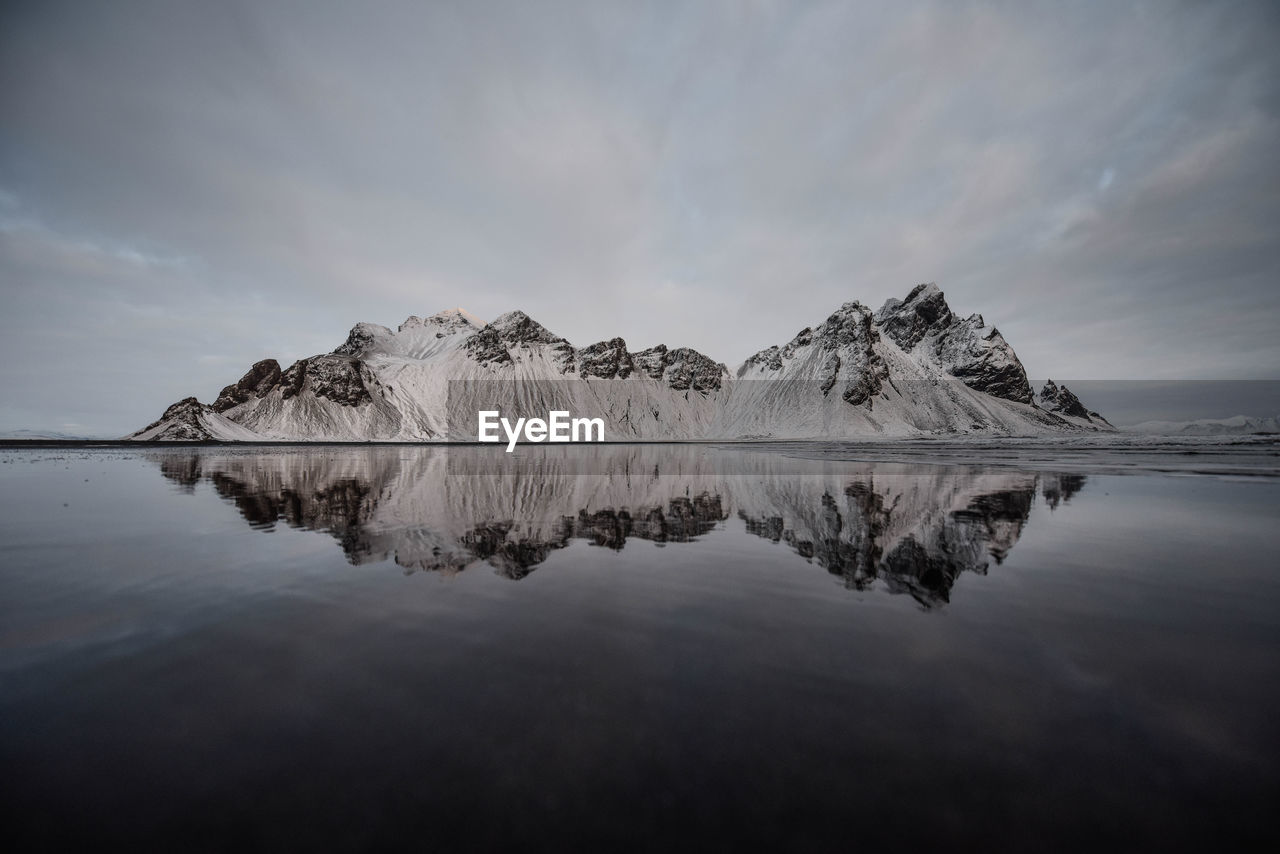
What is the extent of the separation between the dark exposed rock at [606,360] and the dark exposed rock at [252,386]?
281 feet

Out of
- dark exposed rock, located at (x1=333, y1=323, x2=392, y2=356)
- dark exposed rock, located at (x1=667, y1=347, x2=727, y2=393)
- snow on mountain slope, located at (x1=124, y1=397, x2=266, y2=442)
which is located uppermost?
dark exposed rock, located at (x1=333, y1=323, x2=392, y2=356)

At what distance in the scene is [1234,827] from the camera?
9.53 ft

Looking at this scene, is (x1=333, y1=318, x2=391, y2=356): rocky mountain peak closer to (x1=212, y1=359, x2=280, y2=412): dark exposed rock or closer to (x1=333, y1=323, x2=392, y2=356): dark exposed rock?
(x1=333, y1=323, x2=392, y2=356): dark exposed rock

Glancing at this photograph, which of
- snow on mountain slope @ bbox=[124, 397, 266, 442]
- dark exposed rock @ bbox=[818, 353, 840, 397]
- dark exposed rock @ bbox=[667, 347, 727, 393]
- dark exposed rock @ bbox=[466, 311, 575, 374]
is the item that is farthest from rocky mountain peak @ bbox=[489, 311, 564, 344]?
dark exposed rock @ bbox=[818, 353, 840, 397]

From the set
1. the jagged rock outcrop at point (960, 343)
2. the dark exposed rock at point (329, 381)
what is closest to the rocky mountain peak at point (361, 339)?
the dark exposed rock at point (329, 381)

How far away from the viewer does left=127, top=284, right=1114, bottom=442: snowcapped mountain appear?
128125mm

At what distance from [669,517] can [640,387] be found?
154 meters

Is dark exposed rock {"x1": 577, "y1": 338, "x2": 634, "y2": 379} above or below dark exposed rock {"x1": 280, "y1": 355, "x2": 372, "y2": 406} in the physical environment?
above

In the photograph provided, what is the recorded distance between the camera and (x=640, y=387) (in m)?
167

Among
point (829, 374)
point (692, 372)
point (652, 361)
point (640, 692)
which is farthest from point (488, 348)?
point (640, 692)

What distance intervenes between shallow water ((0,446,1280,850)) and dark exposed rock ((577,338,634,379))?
155396 mm

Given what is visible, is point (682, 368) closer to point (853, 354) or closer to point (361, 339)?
point (853, 354)

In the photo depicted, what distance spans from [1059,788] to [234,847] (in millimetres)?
5129
